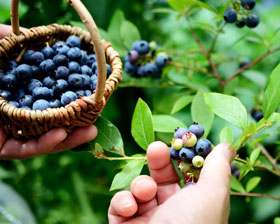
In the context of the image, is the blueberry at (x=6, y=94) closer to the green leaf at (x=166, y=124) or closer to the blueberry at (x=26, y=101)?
the blueberry at (x=26, y=101)

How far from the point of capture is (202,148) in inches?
27.2

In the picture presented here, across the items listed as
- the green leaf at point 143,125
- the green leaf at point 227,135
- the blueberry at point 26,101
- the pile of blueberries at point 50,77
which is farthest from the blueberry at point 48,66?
the green leaf at point 227,135

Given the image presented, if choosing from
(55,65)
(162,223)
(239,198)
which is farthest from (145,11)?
(162,223)

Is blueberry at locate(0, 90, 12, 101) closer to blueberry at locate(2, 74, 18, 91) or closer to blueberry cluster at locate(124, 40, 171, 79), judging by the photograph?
blueberry at locate(2, 74, 18, 91)

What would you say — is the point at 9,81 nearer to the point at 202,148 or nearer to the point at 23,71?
the point at 23,71

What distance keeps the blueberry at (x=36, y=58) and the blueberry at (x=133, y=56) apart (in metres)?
0.27

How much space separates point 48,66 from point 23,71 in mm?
71

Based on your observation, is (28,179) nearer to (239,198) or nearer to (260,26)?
(239,198)

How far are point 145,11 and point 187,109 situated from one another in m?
0.81

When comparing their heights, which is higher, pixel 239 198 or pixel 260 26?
pixel 260 26

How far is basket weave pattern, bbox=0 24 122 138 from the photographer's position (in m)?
0.79

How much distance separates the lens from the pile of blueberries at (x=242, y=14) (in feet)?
3.12

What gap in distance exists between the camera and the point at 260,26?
115 centimetres

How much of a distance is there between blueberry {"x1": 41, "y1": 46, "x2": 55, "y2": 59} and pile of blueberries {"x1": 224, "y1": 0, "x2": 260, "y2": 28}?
53 cm
